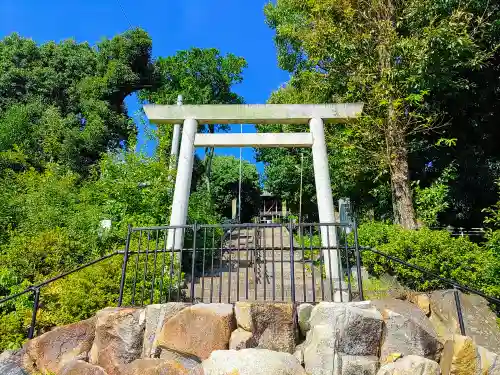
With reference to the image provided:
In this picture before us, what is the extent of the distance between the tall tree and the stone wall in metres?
5.87

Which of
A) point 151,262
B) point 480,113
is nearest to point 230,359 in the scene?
point 151,262

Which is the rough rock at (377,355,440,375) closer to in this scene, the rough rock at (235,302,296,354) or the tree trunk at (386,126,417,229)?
the rough rock at (235,302,296,354)

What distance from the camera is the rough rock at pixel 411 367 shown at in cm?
409

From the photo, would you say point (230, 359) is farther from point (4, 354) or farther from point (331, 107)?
Answer: point (331, 107)

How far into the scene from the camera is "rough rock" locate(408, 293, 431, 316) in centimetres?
547

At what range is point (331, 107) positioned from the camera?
867 cm

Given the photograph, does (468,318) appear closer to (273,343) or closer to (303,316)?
(303,316)

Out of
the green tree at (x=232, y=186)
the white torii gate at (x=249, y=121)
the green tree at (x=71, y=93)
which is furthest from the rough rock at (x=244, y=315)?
the green tree at (x=232, y=186)

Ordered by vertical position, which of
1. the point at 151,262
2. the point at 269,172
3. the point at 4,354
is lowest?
the point at 4,354

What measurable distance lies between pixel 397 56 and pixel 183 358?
9.34 metres

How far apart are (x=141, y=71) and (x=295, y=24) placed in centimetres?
1091

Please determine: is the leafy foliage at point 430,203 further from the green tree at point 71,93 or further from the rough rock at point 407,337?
the green tree at point 71,93

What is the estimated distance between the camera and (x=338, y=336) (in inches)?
169

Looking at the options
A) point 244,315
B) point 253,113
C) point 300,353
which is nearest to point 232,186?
point 253,113
